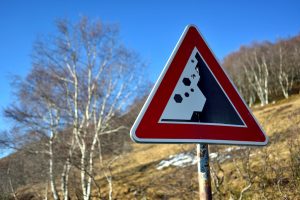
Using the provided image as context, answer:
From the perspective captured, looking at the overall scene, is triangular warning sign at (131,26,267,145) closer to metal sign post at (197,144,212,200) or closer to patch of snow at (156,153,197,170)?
metal sign post at (197,144,212,200)

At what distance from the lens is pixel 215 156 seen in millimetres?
8164

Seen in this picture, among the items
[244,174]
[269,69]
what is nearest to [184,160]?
[244,174]

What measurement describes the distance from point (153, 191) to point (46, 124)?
7.02 m

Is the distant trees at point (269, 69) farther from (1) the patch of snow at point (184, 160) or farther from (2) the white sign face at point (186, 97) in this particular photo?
(2) the white sign face at point (186, 97)

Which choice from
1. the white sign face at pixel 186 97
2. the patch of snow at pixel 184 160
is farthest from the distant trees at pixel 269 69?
the white sign face at pixel 186 97

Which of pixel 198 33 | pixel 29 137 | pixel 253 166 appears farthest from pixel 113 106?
pixel 198 33

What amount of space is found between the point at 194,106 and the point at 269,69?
5250 centimetres

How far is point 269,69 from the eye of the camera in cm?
5131

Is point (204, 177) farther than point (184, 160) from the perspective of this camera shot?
No

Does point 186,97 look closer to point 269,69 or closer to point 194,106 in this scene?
point 194,106

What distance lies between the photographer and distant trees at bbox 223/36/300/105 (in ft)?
162

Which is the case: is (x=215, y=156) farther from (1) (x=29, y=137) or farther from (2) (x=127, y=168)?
(2) (x=127, y=168)

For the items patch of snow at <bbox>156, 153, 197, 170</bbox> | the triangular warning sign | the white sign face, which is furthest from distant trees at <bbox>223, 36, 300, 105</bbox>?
the white sign face

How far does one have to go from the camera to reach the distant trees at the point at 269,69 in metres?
49.4
